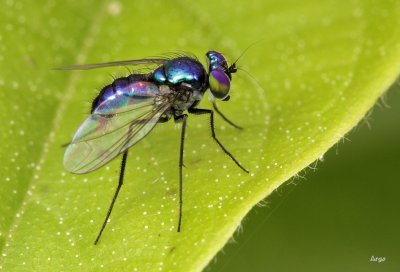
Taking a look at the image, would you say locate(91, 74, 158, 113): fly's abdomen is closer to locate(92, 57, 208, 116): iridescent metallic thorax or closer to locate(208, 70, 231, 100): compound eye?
locate(92, 57, 208, 116): iridescent metallic thorax

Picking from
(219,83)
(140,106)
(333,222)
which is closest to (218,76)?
(219,83)

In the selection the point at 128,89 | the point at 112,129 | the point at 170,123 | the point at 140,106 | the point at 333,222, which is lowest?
the point at 333,222

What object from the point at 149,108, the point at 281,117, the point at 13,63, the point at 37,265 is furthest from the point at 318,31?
the point at 37,265

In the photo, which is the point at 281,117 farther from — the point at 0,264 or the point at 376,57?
the point at 0,264

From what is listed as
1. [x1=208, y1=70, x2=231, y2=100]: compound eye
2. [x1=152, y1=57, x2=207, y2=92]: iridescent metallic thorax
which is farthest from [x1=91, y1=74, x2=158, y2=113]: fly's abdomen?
[x1=208, y1=70, x2=231, y2=100]: compound eye

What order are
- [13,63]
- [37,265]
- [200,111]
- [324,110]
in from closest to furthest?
1. [37,265]
2. [324,110]
3. [200,111]
4. [13,63]

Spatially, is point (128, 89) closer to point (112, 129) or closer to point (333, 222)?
point (112, 129)

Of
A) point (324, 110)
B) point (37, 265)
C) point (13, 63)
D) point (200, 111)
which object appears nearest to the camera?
point (37, 265)
